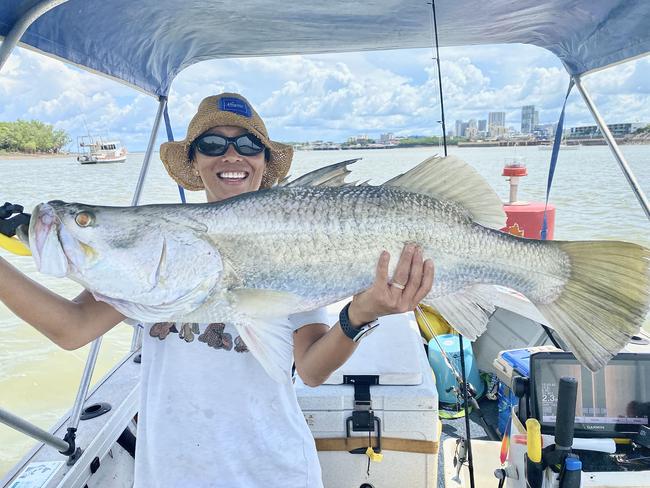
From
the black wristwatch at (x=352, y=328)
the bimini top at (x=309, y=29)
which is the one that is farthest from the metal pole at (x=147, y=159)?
the black wristwatch at (x=352, y=328)

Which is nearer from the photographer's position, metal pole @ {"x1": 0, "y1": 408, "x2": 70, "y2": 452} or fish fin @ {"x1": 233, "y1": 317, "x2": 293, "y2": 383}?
fish fin @ {"x1": 233, "y1": 317, "x2": 293, "y2": 383}

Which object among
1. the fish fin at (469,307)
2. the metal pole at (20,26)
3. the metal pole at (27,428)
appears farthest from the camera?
the metal pole at (27,428)

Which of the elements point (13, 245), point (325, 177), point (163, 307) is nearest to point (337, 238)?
point (325, 177)

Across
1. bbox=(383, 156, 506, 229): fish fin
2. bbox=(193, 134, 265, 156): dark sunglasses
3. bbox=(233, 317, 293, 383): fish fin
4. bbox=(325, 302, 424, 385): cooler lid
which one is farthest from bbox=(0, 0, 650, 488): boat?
bbox=(383, 156, 506, 229): fish fin

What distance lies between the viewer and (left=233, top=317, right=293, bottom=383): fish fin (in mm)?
1607

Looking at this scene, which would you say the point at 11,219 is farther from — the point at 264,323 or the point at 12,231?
the point at 264,323

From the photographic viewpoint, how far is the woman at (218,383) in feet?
5.54

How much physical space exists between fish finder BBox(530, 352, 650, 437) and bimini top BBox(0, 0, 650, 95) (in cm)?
197

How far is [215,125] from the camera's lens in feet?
7.05

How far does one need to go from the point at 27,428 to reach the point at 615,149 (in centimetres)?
382

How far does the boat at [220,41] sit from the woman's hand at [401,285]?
1.43 m

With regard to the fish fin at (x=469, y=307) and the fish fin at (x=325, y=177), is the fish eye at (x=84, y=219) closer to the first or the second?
the fish fin at (x=325, y=177)

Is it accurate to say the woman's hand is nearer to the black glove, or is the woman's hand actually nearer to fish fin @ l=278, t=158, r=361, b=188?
fish fin @ l=278, t=158, r=361, b=188

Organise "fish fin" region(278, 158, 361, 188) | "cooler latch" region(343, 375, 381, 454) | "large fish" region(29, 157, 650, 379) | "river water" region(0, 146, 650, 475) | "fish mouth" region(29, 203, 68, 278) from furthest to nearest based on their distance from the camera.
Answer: "river water" region(0, 146, 650, 475), "cooler latch" region(343, 375, 381, 454), "fish fin" region(278, 158, 361, 188), "large fish" region(29, 157, 650, 379), "fish mouth" region(29, 203, 68, 278)
